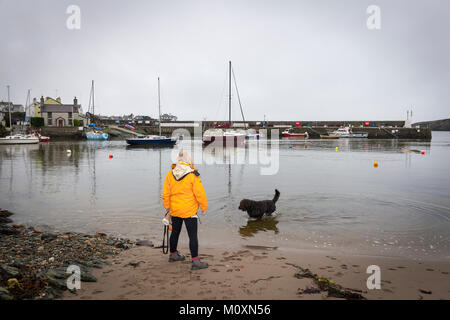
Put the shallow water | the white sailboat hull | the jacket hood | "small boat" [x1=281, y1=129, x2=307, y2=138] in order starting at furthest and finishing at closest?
1. "small boat" [x1=281, y1=129, x2=307, y2=138]
2. the white sailboat hull
3. the shallow water
4. the jacket hood

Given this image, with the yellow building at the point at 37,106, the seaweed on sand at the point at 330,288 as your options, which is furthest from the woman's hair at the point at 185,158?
the yellow building at the point at 37,106

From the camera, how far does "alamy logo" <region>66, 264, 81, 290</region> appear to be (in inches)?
181

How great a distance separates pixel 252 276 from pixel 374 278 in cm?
203

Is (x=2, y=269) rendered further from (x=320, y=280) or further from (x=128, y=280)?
(x=320, y=280)

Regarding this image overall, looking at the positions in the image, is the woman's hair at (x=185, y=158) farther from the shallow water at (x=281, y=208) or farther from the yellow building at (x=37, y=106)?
the yellow building at (x=37, y=106)

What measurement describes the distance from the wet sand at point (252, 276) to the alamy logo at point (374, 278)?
0.25 ft

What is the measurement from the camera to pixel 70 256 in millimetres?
5914

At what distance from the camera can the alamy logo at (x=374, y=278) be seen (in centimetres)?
497

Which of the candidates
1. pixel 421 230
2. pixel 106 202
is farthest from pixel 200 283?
pixel 106 202

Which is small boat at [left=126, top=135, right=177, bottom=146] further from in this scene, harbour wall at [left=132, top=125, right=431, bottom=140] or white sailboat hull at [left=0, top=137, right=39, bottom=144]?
harbour wall at [left=132, top=125, right=431, bottom=140]

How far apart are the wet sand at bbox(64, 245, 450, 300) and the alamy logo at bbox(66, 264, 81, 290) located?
0.11 m

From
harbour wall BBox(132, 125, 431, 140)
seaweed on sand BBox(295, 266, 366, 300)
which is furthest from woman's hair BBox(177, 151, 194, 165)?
harbour wall BBox(132, 125, 431, 140)

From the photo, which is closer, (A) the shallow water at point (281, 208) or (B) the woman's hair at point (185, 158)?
(B) the woman's hair at point (185, 158)
